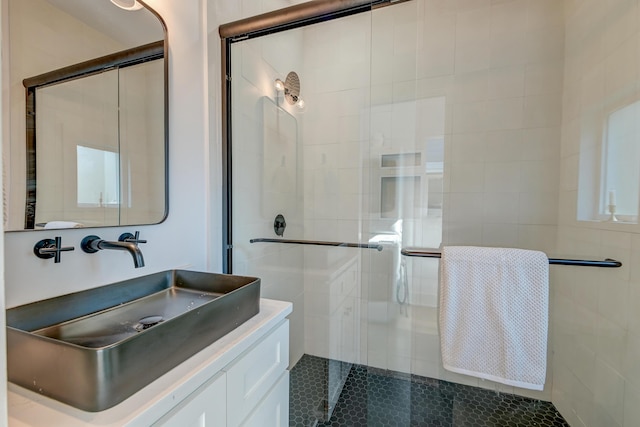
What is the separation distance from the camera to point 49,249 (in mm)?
764

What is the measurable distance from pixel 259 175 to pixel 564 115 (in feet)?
5.85

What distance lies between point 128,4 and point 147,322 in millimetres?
1083

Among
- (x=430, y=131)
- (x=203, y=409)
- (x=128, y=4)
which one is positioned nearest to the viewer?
(x=203, y=409)

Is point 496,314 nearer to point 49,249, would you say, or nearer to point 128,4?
point 49,249

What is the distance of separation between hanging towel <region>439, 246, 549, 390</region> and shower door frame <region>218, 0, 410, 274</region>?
1093 millimetres

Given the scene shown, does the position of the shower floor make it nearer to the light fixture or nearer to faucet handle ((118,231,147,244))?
faucet handle ((118,231,147,244))

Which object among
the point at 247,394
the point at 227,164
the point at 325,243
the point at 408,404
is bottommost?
the point at 408,404

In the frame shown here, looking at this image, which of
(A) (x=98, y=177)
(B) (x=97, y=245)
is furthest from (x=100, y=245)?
(A) (x=98, y=177)

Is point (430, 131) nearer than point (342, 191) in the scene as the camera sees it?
Yes

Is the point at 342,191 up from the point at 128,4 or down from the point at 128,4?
down

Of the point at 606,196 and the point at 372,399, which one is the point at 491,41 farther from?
the point at 372,399

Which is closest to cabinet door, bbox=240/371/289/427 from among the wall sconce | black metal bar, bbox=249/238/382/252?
black metal bar, bbox=249/238/382/252

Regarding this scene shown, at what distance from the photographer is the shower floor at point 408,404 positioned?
1.53 m

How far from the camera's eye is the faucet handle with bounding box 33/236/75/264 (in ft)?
2.48
